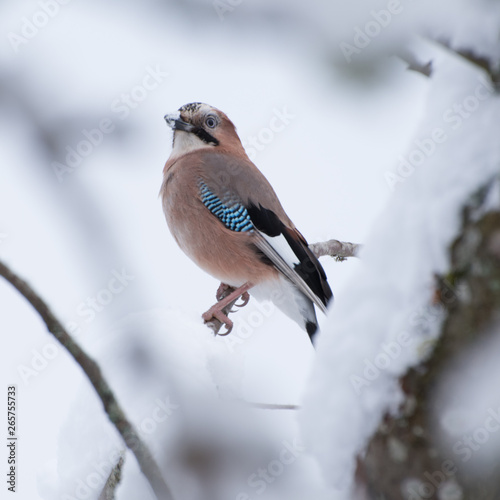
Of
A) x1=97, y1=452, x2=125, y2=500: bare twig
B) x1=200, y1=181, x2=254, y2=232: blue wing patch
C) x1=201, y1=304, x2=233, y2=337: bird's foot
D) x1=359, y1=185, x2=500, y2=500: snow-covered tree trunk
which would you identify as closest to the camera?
x1=359, y1=185, x2=500, y2=500: snow-covered tree trunk

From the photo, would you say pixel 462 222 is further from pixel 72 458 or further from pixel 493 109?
pixel 72 458

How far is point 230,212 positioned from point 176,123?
37.2 inches

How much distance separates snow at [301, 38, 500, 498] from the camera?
107 centimetres

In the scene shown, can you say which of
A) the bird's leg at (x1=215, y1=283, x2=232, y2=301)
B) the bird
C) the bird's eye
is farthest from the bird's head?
the bird's leg at (x1=215, y1=283, x2=232, y2=301)

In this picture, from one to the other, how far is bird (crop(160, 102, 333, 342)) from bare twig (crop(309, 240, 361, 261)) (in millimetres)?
118

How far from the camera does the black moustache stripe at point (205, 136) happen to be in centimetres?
477

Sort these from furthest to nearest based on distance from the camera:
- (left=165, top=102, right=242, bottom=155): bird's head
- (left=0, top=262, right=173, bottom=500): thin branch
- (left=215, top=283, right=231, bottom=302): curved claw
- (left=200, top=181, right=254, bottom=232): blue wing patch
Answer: (left=165, top=102, right=242, bottom=155): bird's head, (left=215, top=283, right=231, bottom=302): curved claw, (left=200, top=181, right=254, bottom=232): blue wing patch, (left=0, top=262, right=173, bottom=500): thin branch

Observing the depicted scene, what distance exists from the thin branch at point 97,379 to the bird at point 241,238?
253 centimetres

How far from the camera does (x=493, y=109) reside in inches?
42.1

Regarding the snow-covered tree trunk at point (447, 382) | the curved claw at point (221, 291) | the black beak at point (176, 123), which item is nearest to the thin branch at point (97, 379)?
the snow-covered tree trunk at point (447, 382)

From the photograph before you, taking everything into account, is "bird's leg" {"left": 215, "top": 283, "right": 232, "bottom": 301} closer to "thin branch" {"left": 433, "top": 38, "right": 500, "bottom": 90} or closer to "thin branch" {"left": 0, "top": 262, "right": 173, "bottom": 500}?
"thin branch" {"left": 0, "top": 262, "right": 173, "bottom": 500}

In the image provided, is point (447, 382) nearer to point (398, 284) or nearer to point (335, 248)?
point (398, 284)

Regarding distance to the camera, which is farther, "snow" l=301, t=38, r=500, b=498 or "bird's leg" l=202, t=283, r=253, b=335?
"bird's leg" l=202, t=283, r=253, b=335

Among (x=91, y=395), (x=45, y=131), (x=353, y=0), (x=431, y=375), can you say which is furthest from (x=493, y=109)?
(x=91, y=395)
